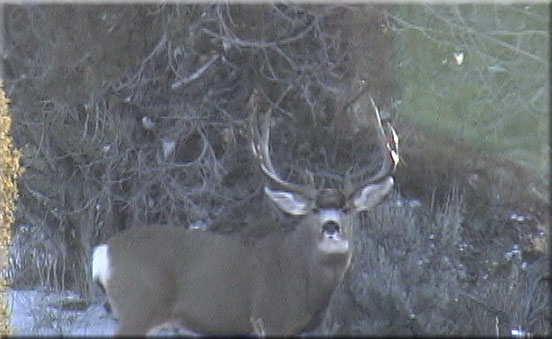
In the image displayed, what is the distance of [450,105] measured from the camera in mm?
12492

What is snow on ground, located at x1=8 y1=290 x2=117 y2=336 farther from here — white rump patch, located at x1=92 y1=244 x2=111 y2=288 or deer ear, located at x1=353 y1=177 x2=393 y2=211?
deer ear, located at x1=353 y1=177 x2=393 y2=211

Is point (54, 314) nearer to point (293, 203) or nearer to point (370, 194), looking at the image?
point (293, 203)

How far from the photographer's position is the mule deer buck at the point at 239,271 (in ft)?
28.7

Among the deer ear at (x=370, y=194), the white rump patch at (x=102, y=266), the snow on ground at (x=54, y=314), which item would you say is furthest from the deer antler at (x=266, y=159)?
the snow on ground at (x=54, y=314)

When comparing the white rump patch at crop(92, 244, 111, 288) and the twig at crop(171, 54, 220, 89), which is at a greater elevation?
the twig at crop(171, 54, 220, 89)

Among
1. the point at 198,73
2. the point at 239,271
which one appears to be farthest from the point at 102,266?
the point at 198,73

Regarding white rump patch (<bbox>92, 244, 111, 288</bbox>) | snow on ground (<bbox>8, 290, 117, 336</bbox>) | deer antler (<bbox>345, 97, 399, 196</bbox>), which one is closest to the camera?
white rump patch (<bbox>92, 244, 111, 288</bbox>)

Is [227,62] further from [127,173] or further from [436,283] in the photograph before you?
[436,283]

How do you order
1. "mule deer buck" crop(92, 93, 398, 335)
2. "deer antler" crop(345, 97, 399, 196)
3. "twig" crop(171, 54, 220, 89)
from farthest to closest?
"twig" crop(171, 54, 220, 89)
"deer antler" crop(345, 97, 399, 196)
"mule deer buck" crop(92, 93, 398, 335)

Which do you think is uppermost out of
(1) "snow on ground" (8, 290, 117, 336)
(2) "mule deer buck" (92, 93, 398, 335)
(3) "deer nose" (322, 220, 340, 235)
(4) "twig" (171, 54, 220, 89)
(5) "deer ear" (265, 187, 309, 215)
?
(4) "twig" (171, 54, 220, 89)

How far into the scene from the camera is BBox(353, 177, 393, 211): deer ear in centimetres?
919

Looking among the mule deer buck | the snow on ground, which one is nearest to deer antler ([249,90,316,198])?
the mule deer buck

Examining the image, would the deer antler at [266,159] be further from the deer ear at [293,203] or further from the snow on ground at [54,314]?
the snow on ground at [54,314]

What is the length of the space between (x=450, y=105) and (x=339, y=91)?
107 centimetres
